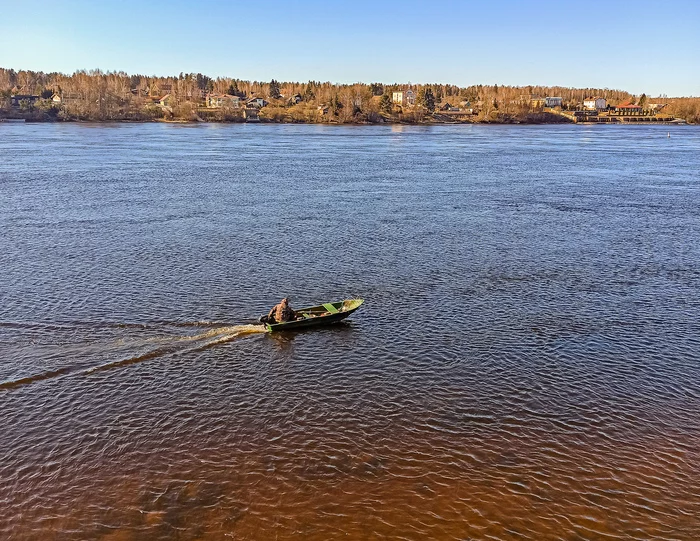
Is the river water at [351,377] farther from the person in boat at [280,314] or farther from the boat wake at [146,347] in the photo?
the person in boat at [280,314]

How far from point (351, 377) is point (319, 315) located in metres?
4.97

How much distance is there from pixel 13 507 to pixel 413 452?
39.7ft

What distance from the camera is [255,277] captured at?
36250 mm

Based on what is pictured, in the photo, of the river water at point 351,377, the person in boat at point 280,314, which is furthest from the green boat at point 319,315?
the river water at point 351,377

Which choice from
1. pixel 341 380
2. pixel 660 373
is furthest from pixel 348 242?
pixel 660 373

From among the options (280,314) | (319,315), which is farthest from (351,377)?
(280,314)

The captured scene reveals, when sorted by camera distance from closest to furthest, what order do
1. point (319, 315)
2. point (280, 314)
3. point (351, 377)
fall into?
point (351, 377) → point (280, 314) → point (319, 315)

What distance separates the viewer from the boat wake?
24266 mm

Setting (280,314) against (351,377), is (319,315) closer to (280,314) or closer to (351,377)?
(280,314)

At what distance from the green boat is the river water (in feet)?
1.83

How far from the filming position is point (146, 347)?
26781 mm

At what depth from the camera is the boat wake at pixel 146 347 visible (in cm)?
2427

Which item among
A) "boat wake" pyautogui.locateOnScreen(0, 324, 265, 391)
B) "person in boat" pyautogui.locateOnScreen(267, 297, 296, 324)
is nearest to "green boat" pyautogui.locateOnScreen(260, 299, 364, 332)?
"person in boat" pyautogui.locateOnScreen(267, 297, 296, 324)

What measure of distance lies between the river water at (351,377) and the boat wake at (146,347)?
139 millimetres
